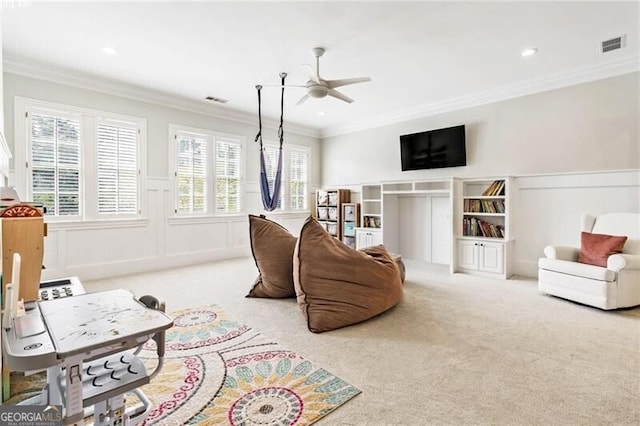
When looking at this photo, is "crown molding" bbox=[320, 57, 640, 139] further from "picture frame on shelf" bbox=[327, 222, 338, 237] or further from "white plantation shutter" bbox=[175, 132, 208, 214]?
"white plantation shutter" bbox=[175, 132, 208, 214]

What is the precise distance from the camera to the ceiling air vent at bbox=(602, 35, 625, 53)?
10.5 ft

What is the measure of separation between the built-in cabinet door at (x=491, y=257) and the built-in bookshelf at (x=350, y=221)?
2.39 m

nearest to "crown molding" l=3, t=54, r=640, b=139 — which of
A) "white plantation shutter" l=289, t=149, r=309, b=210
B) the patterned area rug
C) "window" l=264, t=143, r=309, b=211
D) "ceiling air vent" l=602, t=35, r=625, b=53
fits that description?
"ceiling air vent" l=602, t=35, r=625, b=53

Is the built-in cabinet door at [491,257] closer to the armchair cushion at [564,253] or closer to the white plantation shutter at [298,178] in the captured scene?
the armchair cushion at [564,253]

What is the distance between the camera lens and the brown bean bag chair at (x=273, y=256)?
11.0 ft

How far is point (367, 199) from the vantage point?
6105 mm

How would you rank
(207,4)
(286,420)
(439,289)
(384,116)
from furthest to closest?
(384,116)
(439,289)
(207,4)
(286,420)

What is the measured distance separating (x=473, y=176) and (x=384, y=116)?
2.06 m

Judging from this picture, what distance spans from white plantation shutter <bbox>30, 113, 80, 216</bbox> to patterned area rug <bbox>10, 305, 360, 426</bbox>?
286 centimetres

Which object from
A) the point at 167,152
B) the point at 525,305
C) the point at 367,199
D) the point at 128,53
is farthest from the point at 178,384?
the point at 367,199

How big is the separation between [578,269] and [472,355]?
2001 millimetres

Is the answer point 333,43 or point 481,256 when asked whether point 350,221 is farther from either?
point 333,43

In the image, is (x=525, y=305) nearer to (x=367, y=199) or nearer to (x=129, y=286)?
(x=367, y=199)

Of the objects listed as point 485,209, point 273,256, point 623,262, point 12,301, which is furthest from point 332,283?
point 485,209
